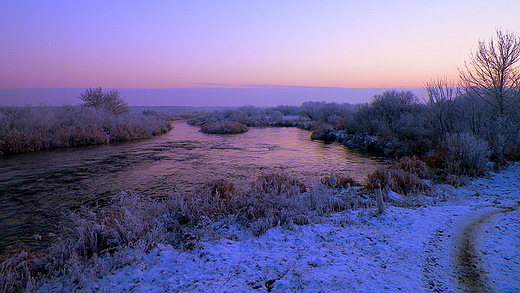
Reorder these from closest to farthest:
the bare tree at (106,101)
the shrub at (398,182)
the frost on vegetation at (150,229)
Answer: the frost on vegetation at (150,229) < the shrub at (398,182) < the bare tree at (106,101)

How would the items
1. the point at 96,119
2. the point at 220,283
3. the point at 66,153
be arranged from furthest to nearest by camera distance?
the point at 96,119, the point at 66,153, the point at 220,283

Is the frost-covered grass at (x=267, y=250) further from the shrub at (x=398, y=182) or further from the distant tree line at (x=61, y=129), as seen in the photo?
the distant tree line at (x=61, y=129)

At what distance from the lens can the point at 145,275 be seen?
3828 millimetres

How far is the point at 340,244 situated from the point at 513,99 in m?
14.4

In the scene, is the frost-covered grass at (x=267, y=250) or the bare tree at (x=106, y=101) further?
the bare tree at (x=106, y=101)

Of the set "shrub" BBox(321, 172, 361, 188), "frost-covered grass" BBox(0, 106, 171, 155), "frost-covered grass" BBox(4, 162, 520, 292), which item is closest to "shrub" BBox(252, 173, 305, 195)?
"frost-covered grass" BBox(4, 162, 520, 292)

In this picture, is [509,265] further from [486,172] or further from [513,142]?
[513,142]

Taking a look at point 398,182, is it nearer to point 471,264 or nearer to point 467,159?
point 467,159

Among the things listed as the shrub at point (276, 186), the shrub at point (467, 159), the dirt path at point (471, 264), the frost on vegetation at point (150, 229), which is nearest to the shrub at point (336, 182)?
the shrub at point (276, 186)

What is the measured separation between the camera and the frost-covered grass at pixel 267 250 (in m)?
3.65

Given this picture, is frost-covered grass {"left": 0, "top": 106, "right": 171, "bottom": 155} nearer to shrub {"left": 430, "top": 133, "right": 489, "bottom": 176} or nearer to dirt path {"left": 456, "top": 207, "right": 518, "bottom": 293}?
dirt path {"left": 456, "top": 207, "right": 518, "bottom": 293}

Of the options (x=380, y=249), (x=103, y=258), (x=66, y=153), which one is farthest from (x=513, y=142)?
(x=66, y=153)

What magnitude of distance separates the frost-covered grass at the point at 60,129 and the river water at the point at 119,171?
1322 millimetres

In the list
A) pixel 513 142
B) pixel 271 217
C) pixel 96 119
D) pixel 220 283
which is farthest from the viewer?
pixel 96 119
